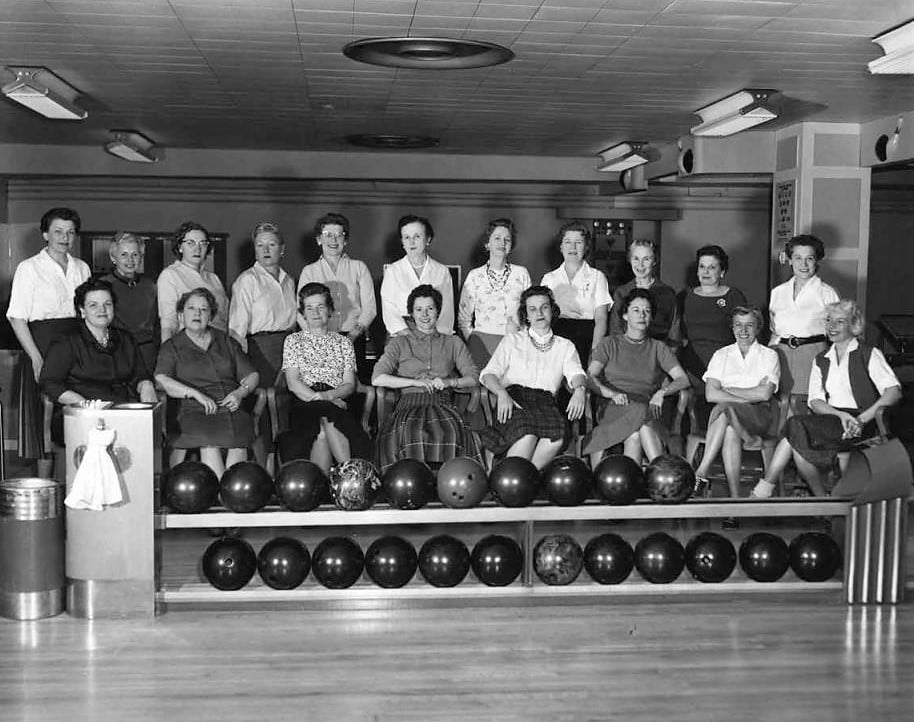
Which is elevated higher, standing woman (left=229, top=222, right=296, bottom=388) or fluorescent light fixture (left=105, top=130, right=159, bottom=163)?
fluorescent light fixture (left=105, top=130, right=159, bottom=163)

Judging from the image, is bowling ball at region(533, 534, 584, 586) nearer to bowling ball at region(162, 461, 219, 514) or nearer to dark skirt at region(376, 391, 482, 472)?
dark skirt at region(376, 391, 482, 472)

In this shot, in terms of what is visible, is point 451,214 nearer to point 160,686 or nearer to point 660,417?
point 660,417

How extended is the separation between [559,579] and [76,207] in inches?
277

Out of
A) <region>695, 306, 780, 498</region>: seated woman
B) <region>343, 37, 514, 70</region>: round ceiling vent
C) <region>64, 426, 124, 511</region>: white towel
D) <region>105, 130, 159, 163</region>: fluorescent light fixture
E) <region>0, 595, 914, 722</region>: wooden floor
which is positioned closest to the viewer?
<region>0, 595, 914, 722</region>: wooden floor

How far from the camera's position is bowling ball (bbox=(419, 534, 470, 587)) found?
159 inches

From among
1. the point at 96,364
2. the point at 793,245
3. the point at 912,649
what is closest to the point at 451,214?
the point at 793,245

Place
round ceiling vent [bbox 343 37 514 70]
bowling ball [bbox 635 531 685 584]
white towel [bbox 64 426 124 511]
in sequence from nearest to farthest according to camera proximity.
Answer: white towel [bbox 64 426 124 511]
bowling ball [bbox 635 531 685 584]
round ceiling vent [bbox 343 37 514 70]

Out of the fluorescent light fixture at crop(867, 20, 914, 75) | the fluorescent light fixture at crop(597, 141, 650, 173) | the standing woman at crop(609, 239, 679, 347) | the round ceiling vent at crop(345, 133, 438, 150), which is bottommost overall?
the standing woman at crop(609, 239, 679, 347)

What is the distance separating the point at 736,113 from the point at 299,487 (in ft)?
10.1

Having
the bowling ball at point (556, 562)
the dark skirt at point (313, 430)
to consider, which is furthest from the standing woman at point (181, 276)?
the bowling ball at point (556, 562)

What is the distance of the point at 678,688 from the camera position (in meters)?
3.25

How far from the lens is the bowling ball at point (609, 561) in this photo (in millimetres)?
4094

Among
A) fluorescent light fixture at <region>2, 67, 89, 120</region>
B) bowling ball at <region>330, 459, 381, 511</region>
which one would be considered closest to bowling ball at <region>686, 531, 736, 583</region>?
bowling ball at <region>330, 459, 381, 511</region>

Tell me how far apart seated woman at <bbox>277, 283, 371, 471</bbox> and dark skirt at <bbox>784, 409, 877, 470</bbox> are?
1.80 metres
